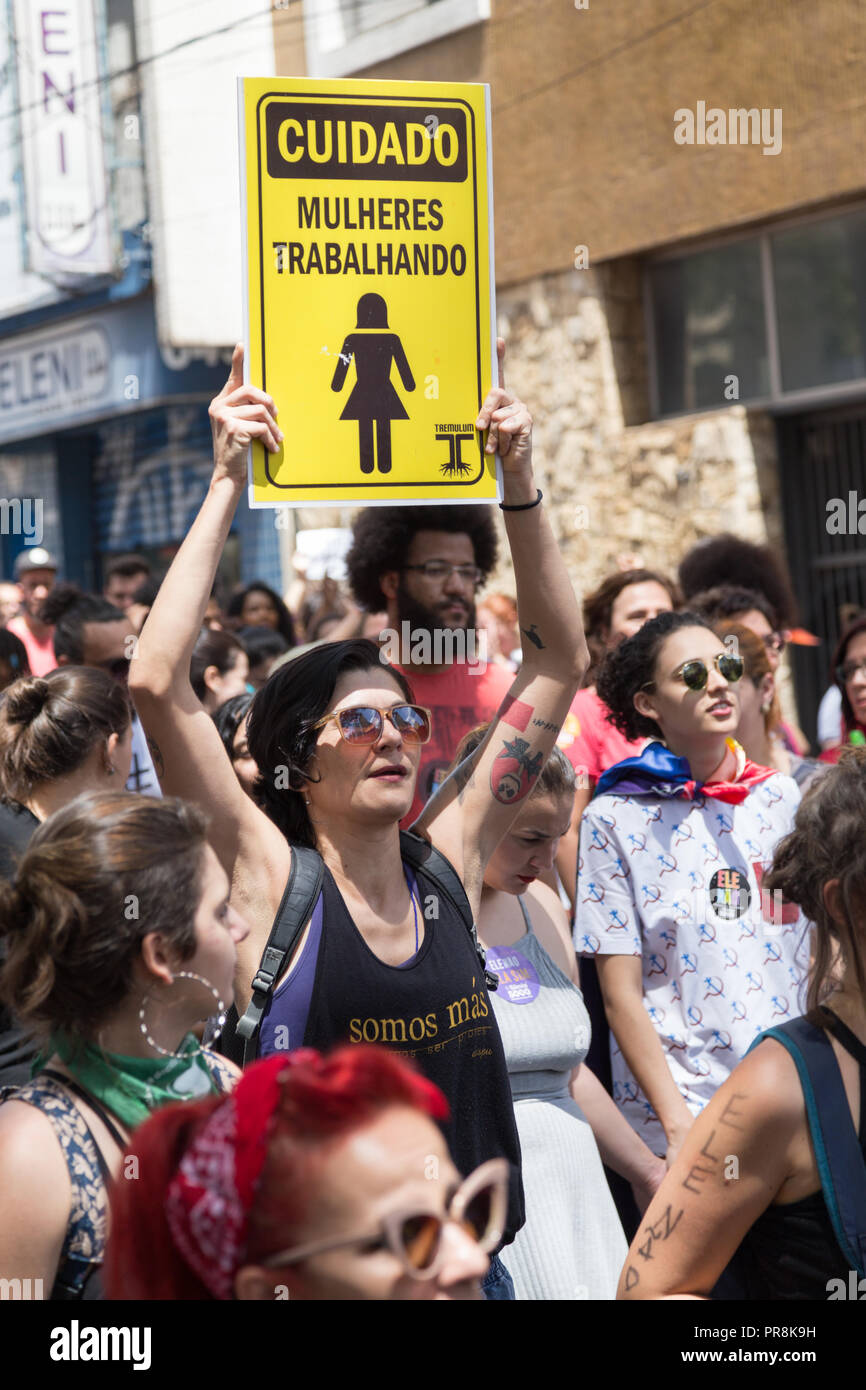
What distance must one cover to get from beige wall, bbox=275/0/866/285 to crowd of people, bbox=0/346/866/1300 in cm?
556

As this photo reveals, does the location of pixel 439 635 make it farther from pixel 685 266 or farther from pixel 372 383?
pixel 685 266

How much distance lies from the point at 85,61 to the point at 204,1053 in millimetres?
13534

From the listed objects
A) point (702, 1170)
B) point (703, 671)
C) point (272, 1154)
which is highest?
point (703, 671)

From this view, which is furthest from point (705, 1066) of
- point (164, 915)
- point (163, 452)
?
point (163, 452)

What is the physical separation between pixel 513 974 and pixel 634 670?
115cm

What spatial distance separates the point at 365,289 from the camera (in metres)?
3.12

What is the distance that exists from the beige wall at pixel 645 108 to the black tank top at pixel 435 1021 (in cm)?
768

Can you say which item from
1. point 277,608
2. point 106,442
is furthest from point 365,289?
point 106,442

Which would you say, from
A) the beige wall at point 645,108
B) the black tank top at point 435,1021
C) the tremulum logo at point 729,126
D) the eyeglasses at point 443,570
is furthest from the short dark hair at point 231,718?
the tremulum logo at point 729,126

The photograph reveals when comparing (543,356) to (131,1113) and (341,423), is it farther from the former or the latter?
(131,1113)

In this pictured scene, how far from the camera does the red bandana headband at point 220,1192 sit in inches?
59.3

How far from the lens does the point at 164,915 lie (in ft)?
7.35

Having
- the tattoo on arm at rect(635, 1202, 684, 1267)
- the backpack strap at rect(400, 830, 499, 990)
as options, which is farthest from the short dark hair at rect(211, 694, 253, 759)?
the tattoo on arm at rect(635, 1202, 684, 1267)

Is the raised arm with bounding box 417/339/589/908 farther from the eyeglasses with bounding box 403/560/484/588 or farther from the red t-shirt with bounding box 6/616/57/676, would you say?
the red t-shirt with bounding box 6/616/57/676
